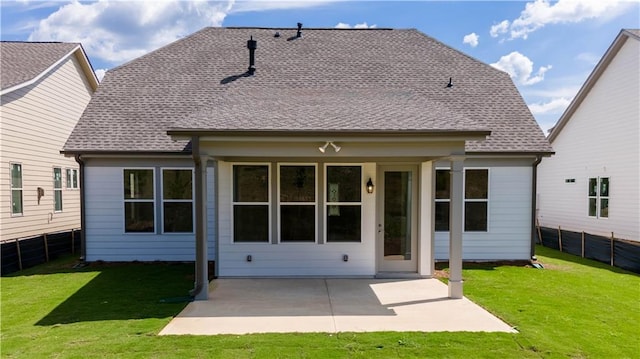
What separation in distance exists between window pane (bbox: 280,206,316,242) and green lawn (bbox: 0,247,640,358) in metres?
2.29

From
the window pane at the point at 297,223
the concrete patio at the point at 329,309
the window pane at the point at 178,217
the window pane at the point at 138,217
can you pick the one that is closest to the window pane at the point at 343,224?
the window pane at the point at 297,223

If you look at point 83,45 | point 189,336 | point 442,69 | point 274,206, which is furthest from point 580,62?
point 83,45

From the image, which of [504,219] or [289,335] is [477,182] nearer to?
[504,219]

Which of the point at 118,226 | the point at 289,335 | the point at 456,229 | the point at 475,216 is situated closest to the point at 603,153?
the point at 475,216

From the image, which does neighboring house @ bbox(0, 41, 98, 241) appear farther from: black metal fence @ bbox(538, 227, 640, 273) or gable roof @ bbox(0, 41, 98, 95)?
black metal fence @ bbox(538, 227, 640, 273)

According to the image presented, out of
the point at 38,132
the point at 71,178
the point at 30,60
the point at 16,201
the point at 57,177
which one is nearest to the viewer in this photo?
the point at 16,201

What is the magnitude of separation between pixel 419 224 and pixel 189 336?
17.4 feet

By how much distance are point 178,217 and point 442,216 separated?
6729 mm

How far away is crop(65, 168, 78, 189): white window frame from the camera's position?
13.3 m

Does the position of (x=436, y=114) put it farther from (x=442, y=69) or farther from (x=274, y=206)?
(x=442, y=69)

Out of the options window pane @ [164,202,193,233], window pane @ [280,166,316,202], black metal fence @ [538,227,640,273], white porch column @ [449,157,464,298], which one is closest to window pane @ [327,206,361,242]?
window pane @ [280,166,316,202]

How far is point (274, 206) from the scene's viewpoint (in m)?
8.55

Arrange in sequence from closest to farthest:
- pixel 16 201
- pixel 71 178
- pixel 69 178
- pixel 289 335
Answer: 1. pixel 289 335
2. pixel 16 201
3. pixel 69 178
4. pixel 71 178

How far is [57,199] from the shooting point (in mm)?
12445
